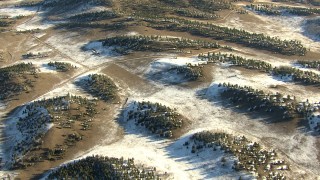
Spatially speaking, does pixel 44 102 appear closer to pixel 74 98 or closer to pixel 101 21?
pixel 74 98

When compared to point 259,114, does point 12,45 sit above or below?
above

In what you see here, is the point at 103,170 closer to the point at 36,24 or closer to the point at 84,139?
the point at 84,139

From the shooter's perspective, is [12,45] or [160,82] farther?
[12,45]

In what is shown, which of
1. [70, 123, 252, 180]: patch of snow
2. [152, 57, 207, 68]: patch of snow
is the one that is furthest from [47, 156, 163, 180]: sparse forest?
[152, 57, 207, 68]: patch of snow

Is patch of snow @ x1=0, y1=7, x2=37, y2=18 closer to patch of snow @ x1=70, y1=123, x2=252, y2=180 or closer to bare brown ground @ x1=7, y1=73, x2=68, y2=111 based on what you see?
bare brown ground @ x1=7, y1=73, x2=68, y2=111

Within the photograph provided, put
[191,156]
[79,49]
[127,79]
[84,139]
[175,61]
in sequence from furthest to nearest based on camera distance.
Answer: [79,49] < [175,61] < [127,79] < [84,139] < [191,156]

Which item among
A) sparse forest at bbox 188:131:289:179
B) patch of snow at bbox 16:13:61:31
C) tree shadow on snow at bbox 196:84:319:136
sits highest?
patch of snow at bbox 16:13:61:31

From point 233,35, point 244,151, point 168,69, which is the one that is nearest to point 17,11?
point 168,69

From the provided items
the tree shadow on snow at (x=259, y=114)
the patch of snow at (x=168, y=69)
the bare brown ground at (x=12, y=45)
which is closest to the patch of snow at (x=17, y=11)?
the bare brown ground at (x=12, y=45)
